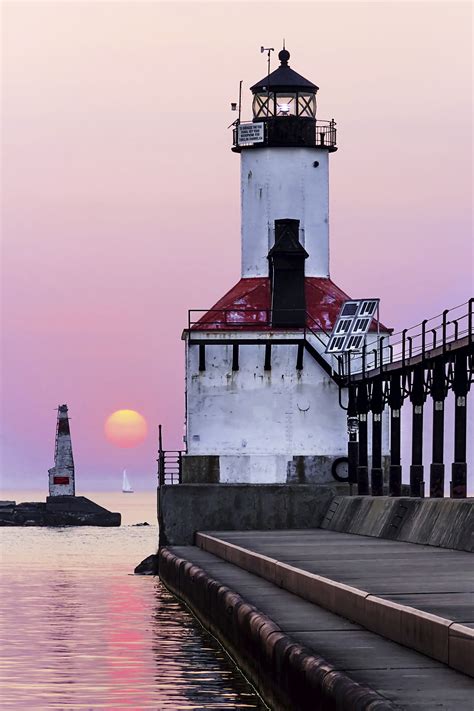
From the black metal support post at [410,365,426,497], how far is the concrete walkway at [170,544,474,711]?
416 inches

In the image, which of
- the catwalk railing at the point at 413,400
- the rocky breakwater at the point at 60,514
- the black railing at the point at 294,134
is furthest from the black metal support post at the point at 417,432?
the rocky breakwater at the point at 60,514

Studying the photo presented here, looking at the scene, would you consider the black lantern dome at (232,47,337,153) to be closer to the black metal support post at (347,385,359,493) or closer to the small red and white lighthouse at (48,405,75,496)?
the black metal support post at (347,385,359,493)

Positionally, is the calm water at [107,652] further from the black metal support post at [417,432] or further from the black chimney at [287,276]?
the black chimney at [287,276]

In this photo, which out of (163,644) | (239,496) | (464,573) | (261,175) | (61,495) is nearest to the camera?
(464,573)

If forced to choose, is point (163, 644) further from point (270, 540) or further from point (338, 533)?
point (338, 533)

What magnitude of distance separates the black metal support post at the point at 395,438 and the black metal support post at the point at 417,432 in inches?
72.4

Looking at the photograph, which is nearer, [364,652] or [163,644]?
[364,652]

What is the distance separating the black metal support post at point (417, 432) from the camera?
128 feet

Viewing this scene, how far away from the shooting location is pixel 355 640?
599 inches

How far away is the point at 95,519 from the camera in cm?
13925

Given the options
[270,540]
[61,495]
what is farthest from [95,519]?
[270,540]

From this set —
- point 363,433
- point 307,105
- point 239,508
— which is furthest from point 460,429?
point 307,105

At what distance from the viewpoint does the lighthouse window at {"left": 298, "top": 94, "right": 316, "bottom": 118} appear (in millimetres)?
55156

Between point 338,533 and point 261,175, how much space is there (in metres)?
19.3
